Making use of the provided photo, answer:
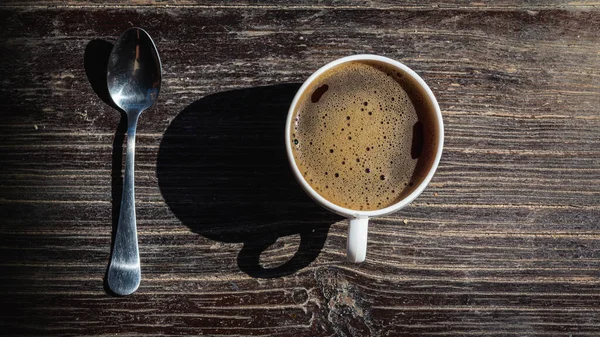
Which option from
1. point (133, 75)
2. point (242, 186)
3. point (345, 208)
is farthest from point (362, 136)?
point (133, 75)

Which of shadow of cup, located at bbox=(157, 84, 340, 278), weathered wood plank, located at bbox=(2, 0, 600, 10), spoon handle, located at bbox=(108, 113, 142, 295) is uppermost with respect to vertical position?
→ weathered wood plank, located at bbox=(2, 0, 600, 10)

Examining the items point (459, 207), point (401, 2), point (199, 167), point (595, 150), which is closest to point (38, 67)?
point (199, 167)

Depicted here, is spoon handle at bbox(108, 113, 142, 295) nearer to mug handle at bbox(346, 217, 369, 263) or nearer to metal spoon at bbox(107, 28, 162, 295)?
metal spoon at bbox(107, 28, 162, 295)

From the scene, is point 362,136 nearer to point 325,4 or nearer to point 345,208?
point 345,208

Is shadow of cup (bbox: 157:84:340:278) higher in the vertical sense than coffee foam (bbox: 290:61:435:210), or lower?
lower

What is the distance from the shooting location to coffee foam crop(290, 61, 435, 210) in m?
0.87

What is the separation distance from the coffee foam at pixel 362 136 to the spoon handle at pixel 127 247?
0.31m

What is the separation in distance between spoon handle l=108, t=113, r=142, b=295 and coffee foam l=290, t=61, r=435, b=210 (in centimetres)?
31

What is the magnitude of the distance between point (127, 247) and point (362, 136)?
47cm

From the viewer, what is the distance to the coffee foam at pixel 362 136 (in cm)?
87

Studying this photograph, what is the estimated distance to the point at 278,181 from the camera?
3.14ft

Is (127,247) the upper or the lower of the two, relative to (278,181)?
lower

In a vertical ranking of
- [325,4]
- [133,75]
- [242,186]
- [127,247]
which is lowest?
[127,247]

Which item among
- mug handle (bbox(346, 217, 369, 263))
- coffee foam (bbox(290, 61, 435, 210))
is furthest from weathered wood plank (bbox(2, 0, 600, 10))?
mug handle (bbox(346, 217, 369, 263))
